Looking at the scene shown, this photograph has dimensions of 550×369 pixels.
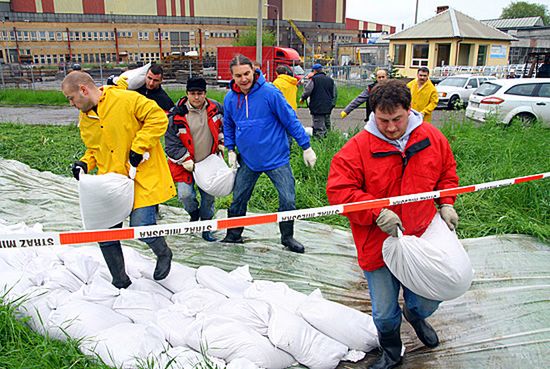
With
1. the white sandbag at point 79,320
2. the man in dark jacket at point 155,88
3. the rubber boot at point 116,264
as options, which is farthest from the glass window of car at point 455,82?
the white sandbag at point 79,320

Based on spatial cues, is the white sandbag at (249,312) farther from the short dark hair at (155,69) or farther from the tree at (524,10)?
the tree at (524,10)

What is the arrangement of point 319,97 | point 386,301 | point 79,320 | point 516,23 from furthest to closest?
point 516,23, point 319,97, point 79,320, point 386,301

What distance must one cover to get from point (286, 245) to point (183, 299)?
131 centimetres

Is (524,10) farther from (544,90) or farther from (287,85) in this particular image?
(287,85)

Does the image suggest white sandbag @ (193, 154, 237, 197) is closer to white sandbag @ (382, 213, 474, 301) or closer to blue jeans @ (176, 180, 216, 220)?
blue jeans @ (176, 180, 216, 220)

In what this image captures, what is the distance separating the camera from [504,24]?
46.3 meters

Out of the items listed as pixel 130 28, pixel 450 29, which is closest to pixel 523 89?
pixel 450 29

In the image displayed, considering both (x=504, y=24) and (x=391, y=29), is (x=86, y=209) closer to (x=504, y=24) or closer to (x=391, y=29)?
(x=504, y=24)

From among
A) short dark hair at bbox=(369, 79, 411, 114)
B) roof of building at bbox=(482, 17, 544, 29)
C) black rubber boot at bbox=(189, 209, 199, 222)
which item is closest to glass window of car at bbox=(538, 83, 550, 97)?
black rubber boot at bbox=(189, 209, 199, 222)

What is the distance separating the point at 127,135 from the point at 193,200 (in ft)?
4.57

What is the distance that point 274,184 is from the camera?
4074mm

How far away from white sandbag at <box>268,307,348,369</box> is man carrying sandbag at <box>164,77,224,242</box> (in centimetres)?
185

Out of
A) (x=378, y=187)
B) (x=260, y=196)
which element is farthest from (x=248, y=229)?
(x=378, y=187)

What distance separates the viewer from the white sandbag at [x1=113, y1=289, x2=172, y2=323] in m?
2.81
